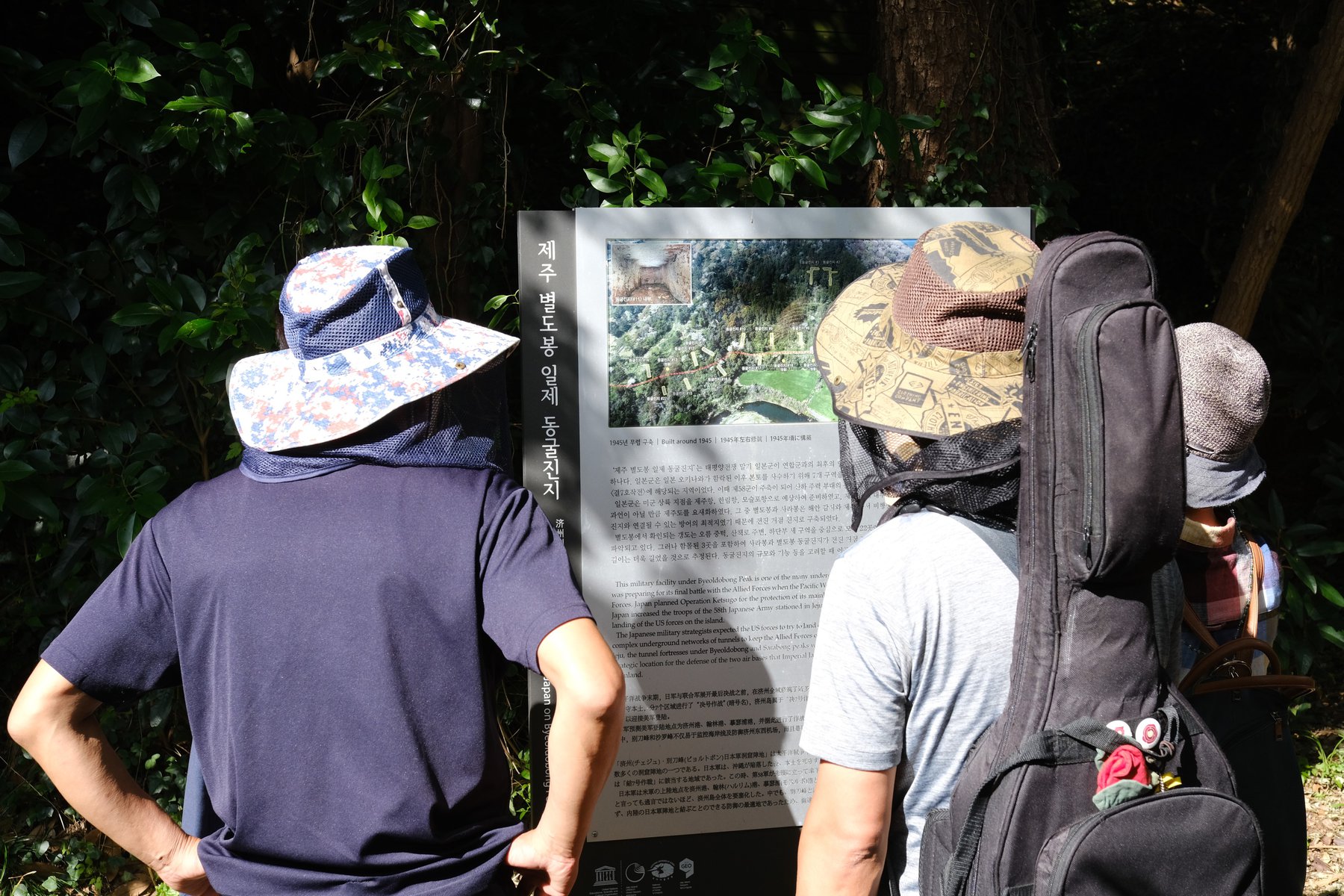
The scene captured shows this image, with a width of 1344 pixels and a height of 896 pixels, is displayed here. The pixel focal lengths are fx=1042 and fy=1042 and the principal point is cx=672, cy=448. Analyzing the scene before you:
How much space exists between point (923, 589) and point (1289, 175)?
11.8ft

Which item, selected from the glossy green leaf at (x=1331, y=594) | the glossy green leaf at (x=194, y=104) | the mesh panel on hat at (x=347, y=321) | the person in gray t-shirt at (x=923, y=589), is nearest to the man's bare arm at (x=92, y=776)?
the mesh panel on hat at (x=347, y=321)

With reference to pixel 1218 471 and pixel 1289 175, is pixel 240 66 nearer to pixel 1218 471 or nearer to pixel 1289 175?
pixel 1218 471

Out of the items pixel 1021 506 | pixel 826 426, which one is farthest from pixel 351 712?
pixel 826 426

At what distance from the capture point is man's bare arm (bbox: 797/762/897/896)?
1.32 m

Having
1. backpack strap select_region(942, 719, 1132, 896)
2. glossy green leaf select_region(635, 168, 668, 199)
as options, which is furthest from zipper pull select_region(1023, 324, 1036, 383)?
glossy green leaf select_region(635, 168, 668, 199)

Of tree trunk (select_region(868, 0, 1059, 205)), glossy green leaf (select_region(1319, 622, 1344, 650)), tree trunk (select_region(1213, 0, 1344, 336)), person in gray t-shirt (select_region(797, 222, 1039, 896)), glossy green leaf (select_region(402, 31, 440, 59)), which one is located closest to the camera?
person in gray t-shirt (select_region(797, 222, 1039, 896))

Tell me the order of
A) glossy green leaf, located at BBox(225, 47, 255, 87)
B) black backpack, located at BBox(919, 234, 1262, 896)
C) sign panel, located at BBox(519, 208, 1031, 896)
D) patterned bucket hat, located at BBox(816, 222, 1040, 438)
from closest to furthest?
black backpack, located at BBox(919, 234, 1262, 896)
patterned bucket hat, located at BBox(816, 222, 1040, 438)
sign panel, located at BBox(519, 208, 1031, 896)
glossy green leaf, located at BBox(225, 47, 255, 87)

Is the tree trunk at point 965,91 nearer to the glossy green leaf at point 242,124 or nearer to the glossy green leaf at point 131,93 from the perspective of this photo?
the glossy green leaf at point 242,124

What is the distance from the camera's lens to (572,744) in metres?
1.55

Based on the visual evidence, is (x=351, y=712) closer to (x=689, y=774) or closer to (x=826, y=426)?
(x=689, y=774)

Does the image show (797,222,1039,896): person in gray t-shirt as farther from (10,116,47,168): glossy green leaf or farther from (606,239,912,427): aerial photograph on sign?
(10,116,47,168): glossy green leaf

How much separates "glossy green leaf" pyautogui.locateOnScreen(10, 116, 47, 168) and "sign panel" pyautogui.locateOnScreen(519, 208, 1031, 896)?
57.7 inches

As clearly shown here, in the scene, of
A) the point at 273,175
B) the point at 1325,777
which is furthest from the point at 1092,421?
the point at 1325,777

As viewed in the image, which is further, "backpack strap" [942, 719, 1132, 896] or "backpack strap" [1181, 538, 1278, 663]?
"backpack strap" [1181, 538, 1278, 663]
